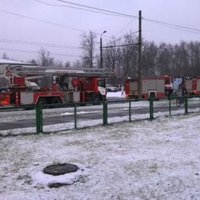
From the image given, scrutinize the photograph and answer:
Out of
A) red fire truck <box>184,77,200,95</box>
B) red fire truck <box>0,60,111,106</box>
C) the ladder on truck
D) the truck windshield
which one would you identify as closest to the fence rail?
red fire truck <box>0,60,111,106</box>

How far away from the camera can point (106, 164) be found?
→ 10.5m

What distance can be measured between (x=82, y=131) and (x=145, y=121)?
4.58 meters

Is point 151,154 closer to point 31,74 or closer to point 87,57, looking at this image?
point 31,74

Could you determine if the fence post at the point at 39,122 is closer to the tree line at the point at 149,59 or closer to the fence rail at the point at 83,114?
the fence rail at the point at 83,114

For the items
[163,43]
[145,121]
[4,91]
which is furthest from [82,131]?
[163,43]

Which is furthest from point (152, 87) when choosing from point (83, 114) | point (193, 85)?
point (83, 114)

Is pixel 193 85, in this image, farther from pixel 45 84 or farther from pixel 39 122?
pixel 39 122

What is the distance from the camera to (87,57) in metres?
89.4

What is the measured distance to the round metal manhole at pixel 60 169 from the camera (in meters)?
9.62

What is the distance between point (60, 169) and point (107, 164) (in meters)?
1.18

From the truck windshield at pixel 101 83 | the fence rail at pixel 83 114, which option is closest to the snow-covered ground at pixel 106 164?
the fence rail at pixel 83 114

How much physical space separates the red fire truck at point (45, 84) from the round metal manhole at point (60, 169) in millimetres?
23462

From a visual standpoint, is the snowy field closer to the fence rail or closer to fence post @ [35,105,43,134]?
fence post @ [35,105,43,134]

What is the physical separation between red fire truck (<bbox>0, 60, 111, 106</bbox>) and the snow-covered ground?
17.7m
